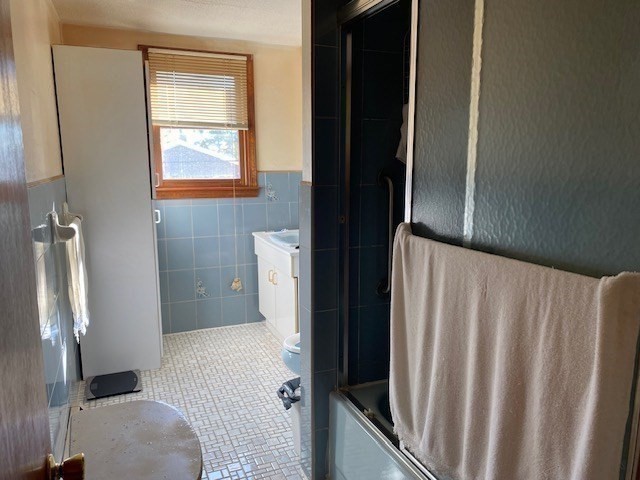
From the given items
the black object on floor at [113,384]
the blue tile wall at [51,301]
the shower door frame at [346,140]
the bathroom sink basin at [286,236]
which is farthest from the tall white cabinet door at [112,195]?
the shower door frame at [346,140]

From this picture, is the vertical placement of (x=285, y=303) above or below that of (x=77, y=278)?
below

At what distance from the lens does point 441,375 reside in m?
1.26

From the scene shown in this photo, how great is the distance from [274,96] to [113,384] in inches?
97.4

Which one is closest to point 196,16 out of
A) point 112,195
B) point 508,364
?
point 112,195

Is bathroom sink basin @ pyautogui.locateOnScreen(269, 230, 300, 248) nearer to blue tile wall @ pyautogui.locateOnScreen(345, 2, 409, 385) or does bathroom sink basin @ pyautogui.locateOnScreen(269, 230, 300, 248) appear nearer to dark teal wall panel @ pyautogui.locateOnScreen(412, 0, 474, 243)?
blue tile wall @ pyautogui.locateOnScreen(345, 2, 409, 385)

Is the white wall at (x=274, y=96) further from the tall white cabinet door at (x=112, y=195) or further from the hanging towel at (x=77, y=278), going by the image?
the hanging towel at (x=77, y=278)

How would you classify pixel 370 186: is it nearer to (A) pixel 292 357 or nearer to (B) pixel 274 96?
(A) pixel 292 357

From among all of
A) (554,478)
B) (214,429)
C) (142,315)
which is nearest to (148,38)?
(142,315)

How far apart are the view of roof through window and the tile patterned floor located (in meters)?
1.31

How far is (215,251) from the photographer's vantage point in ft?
12.4

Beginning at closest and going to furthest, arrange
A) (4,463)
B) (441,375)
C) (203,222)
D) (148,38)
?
(4,463)
(441,375)
(148,38)
(203,222)

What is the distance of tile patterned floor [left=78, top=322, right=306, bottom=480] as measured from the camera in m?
2.21

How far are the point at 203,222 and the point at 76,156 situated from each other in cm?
114

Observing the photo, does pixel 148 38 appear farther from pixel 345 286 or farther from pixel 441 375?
pixel 441 375
